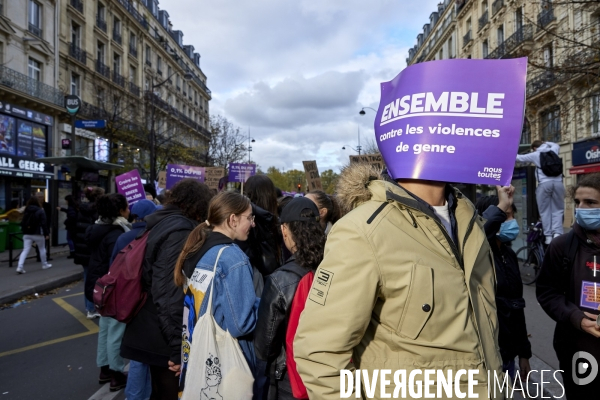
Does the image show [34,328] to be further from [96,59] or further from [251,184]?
[96,59]

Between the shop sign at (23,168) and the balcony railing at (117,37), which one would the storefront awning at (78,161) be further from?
the balcony railing at (117,37)

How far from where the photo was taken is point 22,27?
22.0 meters

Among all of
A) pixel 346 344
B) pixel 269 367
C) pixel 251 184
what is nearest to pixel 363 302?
pixel 346 344

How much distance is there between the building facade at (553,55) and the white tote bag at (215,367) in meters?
7.52

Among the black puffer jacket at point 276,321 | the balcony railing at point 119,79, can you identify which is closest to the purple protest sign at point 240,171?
the black puffer jacket at point 276,321

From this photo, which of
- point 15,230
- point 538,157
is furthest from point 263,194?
point 15,230

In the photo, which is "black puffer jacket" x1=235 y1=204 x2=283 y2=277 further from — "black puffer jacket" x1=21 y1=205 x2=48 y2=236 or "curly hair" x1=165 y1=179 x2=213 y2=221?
"black puffer jacket" x1=21 y1=205 x2=48 y2=236

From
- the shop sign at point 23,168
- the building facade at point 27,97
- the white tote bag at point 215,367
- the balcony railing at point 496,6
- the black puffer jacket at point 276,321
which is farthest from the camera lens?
the balcony railing at point 496,6

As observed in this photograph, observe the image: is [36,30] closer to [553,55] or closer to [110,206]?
[110,206]

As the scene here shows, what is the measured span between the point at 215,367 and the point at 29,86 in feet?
84.4

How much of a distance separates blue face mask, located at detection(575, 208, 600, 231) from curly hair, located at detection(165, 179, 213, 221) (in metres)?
2.79

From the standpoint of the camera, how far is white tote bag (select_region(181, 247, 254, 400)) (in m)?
2.25

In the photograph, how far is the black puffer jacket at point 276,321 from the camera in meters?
2.14

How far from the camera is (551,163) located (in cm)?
638
